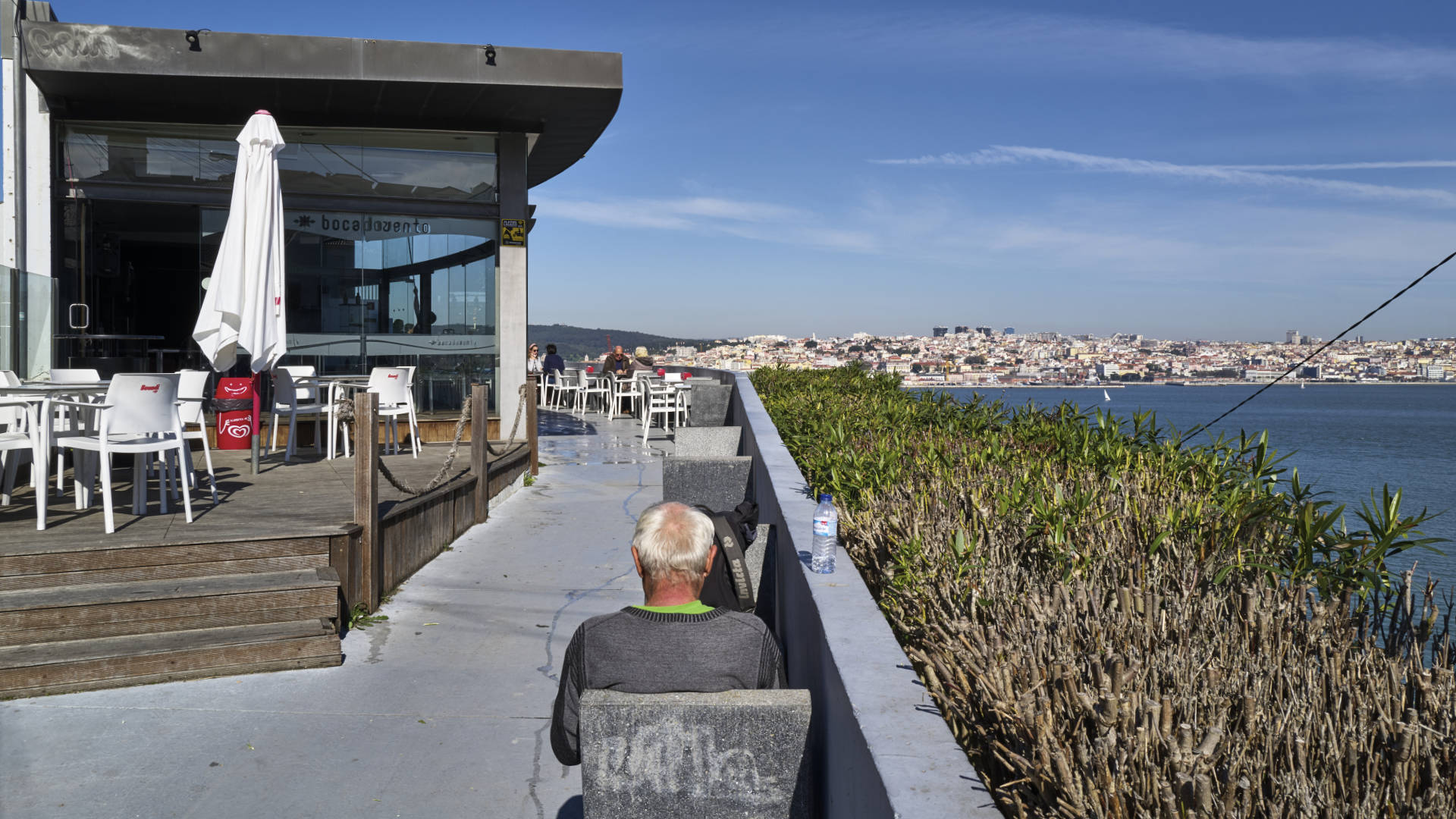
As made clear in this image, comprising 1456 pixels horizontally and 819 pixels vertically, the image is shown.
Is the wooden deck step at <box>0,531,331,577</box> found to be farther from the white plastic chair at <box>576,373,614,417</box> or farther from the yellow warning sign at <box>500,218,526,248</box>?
the white plastic chair at <box>576,373,614,417</box>

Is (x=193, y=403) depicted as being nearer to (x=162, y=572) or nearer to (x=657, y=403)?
(x=162, y=572)

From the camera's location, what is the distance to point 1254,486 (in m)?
3.99

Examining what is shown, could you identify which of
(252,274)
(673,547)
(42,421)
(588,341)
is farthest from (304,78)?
(588,341)

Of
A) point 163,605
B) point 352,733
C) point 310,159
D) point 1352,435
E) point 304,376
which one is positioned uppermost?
point 310,159

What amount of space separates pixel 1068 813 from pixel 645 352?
20422 millimetres


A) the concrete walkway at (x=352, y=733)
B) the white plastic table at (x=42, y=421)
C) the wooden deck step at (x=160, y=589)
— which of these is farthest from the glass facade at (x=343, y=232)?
the wooden deck step at (x=160, y=589)

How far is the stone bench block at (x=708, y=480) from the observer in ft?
23.1

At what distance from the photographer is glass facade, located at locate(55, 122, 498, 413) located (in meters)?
11.8

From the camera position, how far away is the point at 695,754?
2.59m

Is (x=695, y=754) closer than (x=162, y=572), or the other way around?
(x=695, y=754)

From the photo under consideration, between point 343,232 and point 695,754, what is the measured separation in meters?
11.1

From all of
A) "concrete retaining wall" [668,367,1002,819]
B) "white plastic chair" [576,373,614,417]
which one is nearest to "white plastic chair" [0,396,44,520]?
"concrete retaining wall" [668,367,1002,819]

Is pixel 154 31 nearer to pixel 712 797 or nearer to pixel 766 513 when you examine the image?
pixel 766 513

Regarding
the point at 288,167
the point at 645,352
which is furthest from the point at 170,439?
the point at 645,352
